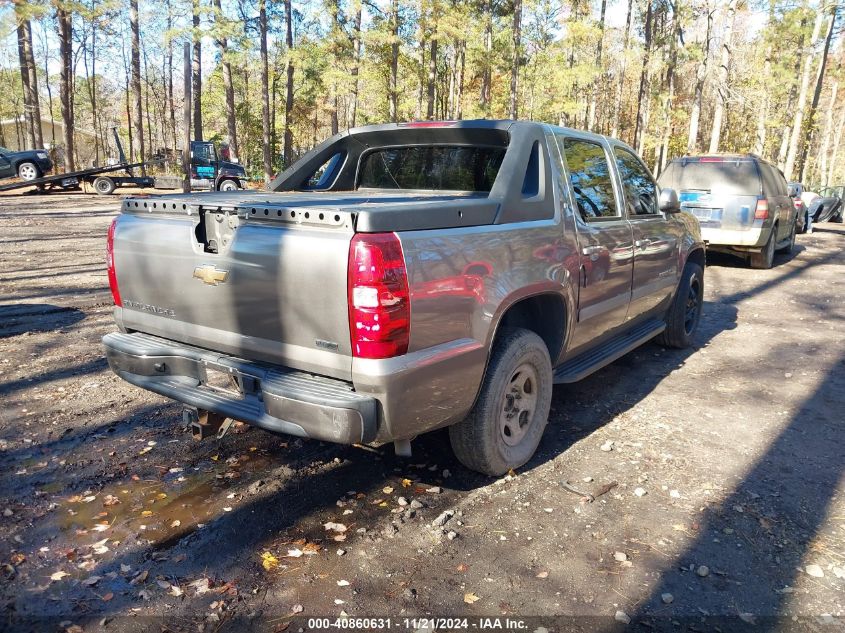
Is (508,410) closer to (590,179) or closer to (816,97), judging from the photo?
(590,179)

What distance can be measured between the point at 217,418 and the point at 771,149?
4670 centimetres

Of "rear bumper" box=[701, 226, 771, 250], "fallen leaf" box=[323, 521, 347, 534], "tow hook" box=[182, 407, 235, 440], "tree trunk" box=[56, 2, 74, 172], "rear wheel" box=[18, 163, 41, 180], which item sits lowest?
"fallen leaf" box=[323, 521, 347, 534]

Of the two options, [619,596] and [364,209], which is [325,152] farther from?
[619,596]

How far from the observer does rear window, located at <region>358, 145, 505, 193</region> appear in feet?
13.0

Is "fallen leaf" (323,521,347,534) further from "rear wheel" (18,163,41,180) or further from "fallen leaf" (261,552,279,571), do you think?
"rear wheel" (18,163,41,180)

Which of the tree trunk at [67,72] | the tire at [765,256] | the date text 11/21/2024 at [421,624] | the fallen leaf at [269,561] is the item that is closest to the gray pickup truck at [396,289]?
A: the fallen leaf at [269,561]

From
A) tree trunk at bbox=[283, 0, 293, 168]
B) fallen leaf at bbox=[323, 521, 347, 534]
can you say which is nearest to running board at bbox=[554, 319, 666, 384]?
fallen leaf at bbox=[323, 521, 347, 534]

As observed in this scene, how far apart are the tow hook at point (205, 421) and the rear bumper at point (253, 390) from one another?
20 centimetres

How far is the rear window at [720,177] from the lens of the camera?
10102 mm

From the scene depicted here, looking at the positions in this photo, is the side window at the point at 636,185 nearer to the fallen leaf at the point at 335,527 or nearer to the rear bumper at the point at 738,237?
the fallen leaf at the point at 335,527

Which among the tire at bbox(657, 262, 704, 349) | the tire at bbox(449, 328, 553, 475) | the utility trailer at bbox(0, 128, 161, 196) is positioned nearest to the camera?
the tire at bbox(449, 328, 553, 475)

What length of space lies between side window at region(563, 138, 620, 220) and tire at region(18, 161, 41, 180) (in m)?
25.8

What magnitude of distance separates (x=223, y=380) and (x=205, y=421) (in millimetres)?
429

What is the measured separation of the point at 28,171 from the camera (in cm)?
2352
